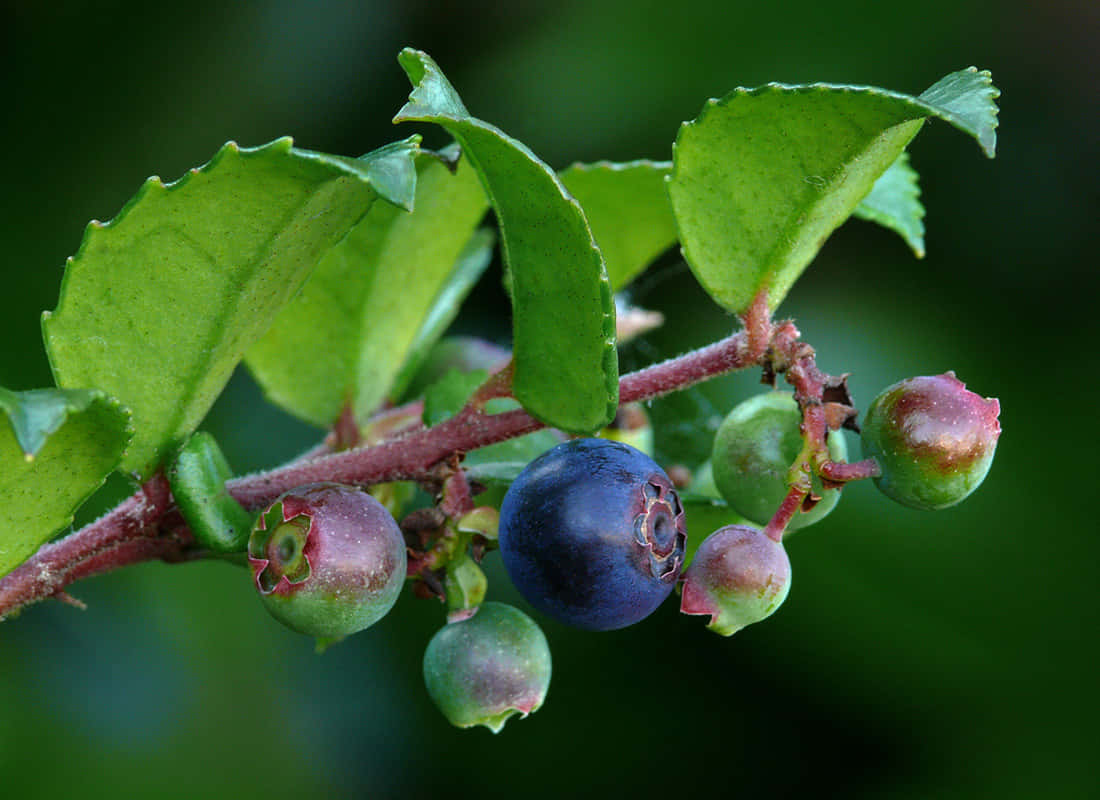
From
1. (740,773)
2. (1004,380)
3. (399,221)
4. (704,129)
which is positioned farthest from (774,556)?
(1004,380)

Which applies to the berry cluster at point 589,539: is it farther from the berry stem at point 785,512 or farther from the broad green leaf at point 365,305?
the broad green leaf at point 365,305

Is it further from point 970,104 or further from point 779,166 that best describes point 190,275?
point 970,104

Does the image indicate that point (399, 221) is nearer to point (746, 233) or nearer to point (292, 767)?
point (746, 233)

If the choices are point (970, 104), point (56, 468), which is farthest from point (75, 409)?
point (970, 104)

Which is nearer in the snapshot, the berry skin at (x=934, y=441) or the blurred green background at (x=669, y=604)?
the berry skin at (x=934, y=441)

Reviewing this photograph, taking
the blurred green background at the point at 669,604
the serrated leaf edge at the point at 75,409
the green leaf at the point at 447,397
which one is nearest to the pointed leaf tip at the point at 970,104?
the green leaf at the point at 447,397

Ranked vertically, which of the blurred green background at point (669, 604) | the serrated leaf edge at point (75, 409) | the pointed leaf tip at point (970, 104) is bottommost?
the blurred green background at point (669, 604)
